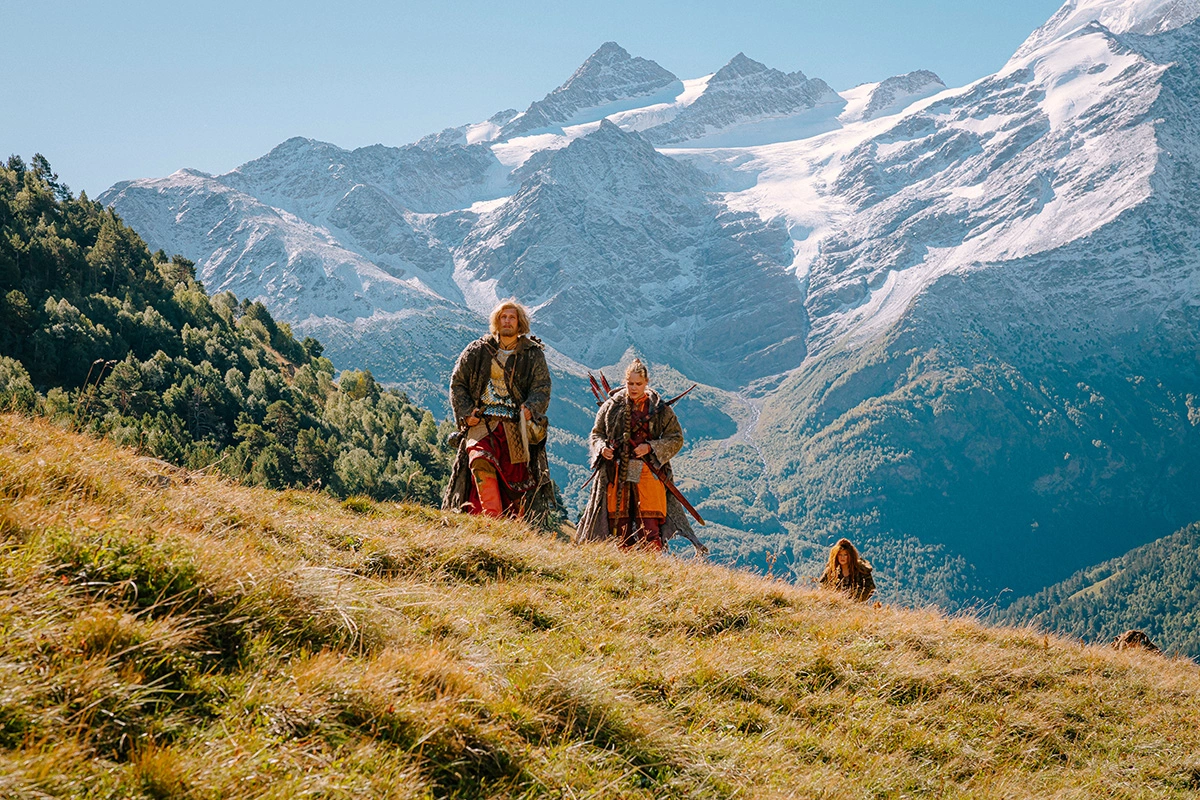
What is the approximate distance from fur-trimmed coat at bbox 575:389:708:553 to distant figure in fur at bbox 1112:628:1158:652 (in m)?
6.94

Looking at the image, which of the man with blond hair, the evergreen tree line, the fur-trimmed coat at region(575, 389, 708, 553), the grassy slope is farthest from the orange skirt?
the evergreen tree line

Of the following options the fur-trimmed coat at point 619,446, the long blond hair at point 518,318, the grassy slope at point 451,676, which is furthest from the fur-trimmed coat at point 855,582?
the long blond hair at point 518,318

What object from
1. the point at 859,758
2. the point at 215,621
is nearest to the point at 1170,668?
the point at 859,758

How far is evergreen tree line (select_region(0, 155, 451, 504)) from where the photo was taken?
190 ft

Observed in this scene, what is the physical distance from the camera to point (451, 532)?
8.41 metres

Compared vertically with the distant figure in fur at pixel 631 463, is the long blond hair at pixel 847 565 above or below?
below

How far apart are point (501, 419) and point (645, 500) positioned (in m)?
2.90

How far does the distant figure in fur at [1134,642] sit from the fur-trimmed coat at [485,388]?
369 inches

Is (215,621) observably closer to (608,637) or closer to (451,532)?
(608,637)

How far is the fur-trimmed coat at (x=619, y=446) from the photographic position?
44.0 ft

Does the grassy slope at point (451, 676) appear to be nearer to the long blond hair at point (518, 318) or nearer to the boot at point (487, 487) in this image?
the boot at point (487, 487)

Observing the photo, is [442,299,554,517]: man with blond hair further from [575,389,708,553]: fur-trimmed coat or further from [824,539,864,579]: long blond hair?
→ [824,539,864,579]: long blond hair

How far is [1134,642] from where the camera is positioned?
1367 cm

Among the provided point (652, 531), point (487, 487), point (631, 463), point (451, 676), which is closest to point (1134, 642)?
point (652, 531)
